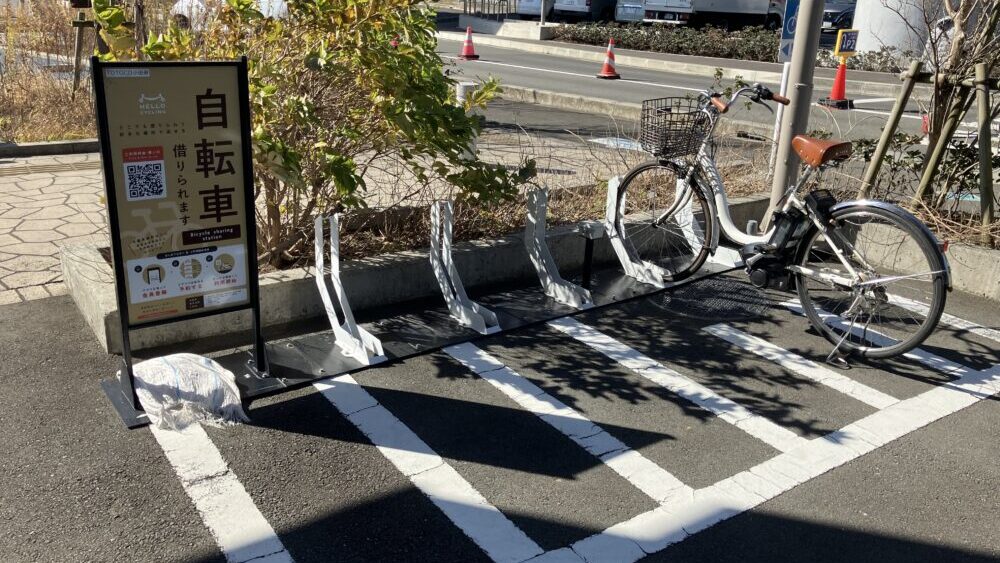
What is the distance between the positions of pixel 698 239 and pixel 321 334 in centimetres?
292

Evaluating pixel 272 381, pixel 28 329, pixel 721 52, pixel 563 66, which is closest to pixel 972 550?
pixel 272 381

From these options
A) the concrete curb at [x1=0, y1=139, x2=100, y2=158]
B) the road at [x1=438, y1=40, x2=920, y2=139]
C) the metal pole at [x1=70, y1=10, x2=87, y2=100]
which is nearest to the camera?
the concrete curb at [x1=0, y1=139, x2=100, y2=158]

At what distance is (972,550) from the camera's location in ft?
11.0

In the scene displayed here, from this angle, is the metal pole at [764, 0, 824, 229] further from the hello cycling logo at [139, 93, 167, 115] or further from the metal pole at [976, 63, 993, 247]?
the hello cycling logo at [139, 93, 167, 115]

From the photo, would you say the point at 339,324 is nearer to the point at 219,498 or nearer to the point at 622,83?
the point at 219,498

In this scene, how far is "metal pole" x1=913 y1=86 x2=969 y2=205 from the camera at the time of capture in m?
6.55

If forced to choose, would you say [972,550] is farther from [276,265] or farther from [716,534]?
[276,265]

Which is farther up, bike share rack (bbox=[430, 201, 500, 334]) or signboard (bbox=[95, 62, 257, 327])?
signboard (bbox=[95, 62, 257, 327])

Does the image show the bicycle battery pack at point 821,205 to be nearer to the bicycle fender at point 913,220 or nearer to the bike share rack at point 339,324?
the bicycle fender at point 913,220

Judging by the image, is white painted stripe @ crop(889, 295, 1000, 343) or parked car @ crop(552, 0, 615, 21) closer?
white painted stripe @ crop(889, 295, 1000, 343)

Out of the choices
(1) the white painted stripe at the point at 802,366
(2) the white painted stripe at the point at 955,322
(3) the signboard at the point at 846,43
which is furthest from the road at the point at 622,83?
(1) the white painted stripe at the point at 802,366

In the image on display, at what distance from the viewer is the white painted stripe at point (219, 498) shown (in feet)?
Answer: 10.5

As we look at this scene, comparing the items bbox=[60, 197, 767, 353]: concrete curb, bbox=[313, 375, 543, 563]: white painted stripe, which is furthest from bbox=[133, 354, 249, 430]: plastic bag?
bbox=[60, 197, 767, 353]: concrete curb

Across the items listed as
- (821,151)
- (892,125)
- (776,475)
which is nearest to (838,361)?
(821,151)
